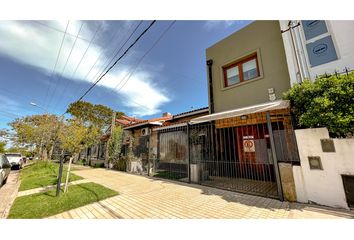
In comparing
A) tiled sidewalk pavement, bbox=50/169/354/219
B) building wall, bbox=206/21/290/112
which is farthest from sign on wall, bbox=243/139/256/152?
tiled sidewalk pavement, bbox=50/169/354/219

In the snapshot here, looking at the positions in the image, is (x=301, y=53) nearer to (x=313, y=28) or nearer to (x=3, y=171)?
(x=313, y=28)

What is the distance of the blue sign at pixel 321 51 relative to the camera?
602 centimetres

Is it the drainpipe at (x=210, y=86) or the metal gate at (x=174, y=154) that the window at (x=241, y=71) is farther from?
the metal gate at (x=174, y=154)

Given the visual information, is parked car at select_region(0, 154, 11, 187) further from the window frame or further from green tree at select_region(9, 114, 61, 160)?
green tree at select_region(9, 114, 61, 160)

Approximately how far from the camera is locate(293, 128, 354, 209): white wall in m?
3.95

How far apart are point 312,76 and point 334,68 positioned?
2.17ft

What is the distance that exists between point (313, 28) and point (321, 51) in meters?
1.15

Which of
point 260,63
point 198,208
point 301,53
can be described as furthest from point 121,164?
point 301,53

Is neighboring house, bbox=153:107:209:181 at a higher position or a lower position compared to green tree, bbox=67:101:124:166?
lower

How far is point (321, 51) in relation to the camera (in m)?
6.26

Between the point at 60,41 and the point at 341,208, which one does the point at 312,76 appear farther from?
the point at 60,41

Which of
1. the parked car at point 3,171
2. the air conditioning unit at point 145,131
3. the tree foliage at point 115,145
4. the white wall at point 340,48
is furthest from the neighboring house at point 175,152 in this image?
the parked car at point 3,171

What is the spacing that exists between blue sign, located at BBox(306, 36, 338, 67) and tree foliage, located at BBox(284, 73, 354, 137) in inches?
114
